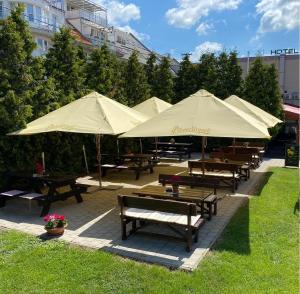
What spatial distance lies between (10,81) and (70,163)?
4156 mm

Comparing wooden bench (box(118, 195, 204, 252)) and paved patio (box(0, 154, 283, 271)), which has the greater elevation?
wooden bench (box(118, 195, 204, 252))

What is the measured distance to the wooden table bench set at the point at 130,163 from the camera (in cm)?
1398

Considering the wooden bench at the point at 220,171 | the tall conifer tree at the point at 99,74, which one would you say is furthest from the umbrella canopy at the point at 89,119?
the tall conifer tree at the point at 99,74

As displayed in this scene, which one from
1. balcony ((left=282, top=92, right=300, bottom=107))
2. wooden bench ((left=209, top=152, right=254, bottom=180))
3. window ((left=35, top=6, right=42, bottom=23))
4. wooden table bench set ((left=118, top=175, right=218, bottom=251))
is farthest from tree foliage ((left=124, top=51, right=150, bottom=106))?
window ((left=35, top=6, right=42, bottom=23))

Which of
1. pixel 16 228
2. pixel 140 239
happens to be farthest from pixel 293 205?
pixel 16 228

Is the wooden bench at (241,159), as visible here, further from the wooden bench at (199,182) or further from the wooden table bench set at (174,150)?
the wooden table bench set at (174,150)

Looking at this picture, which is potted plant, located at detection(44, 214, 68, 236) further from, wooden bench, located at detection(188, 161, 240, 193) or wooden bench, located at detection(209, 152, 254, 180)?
wooden bench, located at detection(209, 152, 254, 180)

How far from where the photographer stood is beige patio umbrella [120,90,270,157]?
792cm

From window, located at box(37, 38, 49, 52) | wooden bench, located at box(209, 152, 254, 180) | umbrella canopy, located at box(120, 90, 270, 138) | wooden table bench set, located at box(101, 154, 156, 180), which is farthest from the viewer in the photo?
window, located at box(37, 38, 49, 52)

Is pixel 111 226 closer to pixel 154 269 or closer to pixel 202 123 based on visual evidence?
pixel 154 269

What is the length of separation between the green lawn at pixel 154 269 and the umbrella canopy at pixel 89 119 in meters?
2.95

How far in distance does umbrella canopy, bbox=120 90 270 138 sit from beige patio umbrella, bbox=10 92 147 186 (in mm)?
711

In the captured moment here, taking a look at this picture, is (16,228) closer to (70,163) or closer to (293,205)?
(70,163)

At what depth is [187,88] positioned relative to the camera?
79.6ft
